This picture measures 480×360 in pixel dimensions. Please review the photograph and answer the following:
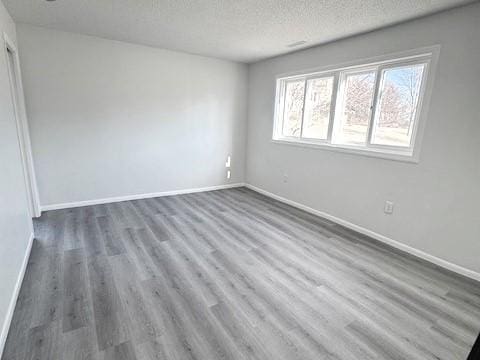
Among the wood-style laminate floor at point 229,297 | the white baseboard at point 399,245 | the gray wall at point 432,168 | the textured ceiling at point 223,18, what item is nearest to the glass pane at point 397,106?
the gray wall at point 432,168

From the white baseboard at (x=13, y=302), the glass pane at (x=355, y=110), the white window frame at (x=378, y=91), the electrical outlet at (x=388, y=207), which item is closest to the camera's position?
the white baseboard at (x=13, y=302)

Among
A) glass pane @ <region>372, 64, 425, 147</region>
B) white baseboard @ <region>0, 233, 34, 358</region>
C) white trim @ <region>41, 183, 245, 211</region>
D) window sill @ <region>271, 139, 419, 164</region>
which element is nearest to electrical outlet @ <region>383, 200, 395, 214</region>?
window sill @ <region>271, 139, 419, 164</region>

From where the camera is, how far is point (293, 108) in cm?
449

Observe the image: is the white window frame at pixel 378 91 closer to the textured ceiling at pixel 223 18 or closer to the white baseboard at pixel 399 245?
the textured ceiling at pixel 223 18

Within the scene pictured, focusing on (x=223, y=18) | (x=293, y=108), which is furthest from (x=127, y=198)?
(x=293, y=108)

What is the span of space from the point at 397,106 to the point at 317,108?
4.04ft

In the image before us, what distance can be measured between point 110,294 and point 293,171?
321 cm

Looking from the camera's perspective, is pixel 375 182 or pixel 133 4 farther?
pixel 375 182

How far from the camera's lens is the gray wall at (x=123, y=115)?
3566mm

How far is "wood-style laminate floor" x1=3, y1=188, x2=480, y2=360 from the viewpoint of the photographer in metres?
1.61

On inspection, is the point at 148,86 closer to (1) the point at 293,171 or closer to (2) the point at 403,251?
(1) the point at 293,171

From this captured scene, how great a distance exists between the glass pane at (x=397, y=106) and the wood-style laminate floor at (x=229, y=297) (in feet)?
4.19

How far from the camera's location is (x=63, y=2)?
8.59 feet

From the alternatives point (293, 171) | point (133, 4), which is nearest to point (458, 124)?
point (293, 171)
